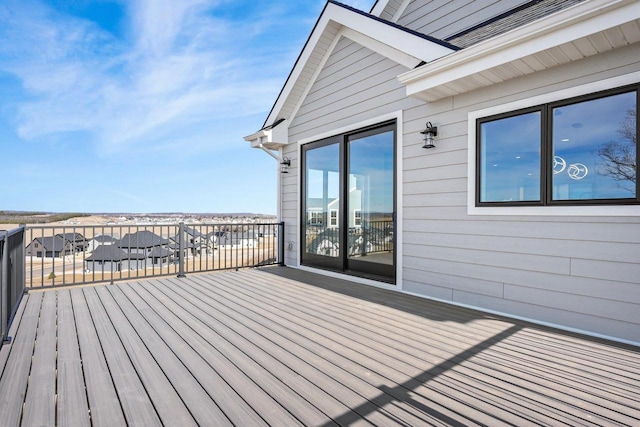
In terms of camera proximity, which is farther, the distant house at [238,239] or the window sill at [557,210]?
the distant house at [238,239]

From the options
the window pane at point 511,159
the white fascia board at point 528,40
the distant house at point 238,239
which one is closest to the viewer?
the white fascia board at point 528,40

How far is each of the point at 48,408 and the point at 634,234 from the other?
3.85 meters

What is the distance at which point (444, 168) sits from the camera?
3.62 metres

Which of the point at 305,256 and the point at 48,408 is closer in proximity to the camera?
the point at 48,408

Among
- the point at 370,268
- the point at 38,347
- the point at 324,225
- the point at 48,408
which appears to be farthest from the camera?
the point at 324,225

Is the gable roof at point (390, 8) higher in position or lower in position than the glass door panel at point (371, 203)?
higher

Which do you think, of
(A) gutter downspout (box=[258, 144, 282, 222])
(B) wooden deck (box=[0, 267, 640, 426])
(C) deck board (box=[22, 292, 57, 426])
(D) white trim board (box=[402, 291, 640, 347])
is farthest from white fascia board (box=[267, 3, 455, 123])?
(C) deck board (box=[22, 292, 57, 426])

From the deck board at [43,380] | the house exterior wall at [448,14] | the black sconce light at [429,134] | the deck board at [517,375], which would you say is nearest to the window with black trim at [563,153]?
the black sconce light at [429,134]

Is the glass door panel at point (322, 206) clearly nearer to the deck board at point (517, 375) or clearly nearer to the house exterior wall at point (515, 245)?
the house exterior wall at point (515, 245)

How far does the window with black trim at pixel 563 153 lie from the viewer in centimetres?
252

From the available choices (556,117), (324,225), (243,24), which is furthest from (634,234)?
(243,24)

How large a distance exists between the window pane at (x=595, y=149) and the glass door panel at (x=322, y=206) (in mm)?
2918

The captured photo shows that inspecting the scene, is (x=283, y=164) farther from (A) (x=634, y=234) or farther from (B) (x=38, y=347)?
(A) (x=634, y=234)

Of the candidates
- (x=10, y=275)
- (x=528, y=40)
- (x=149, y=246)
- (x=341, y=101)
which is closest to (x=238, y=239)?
(x=149, y=246)
